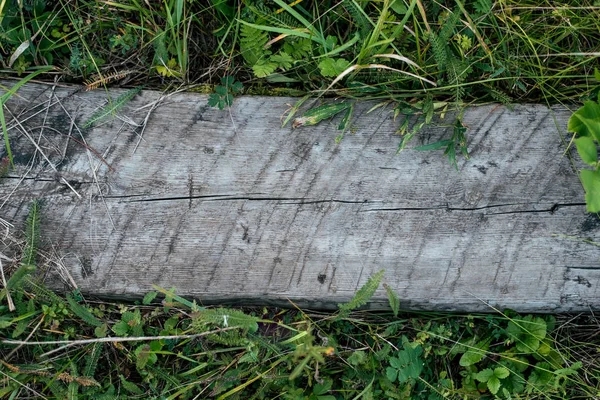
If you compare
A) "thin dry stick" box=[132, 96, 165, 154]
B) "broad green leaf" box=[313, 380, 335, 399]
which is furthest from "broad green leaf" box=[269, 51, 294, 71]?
"broad green leaf" box=[313, 380, 335, 399]

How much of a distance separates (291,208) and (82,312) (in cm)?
100

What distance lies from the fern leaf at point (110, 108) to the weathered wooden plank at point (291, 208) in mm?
51

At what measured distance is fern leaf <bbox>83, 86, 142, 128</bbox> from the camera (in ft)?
8.14

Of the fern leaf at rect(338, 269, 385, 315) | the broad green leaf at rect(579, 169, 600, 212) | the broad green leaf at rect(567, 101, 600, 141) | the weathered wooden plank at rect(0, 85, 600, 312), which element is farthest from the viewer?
the weathered wooden plank at rect(0, 85, 600, 312)

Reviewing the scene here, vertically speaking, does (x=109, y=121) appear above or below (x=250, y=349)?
above

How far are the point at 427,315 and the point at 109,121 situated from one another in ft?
5.53

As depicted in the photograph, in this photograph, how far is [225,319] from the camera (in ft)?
7.86

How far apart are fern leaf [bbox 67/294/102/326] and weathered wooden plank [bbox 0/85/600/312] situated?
0.09 metres

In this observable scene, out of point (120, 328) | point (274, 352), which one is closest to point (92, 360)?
point (120, 328)

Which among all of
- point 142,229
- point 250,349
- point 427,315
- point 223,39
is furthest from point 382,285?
point 223,39

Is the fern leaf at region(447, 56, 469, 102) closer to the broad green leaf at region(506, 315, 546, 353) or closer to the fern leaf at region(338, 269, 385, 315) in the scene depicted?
the fern leaf at region(338, 269, 385, 315)

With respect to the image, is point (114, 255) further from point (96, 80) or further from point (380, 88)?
point (380, 88)

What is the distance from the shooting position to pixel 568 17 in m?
2.66

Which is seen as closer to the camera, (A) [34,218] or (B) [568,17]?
(A) [34,218]
